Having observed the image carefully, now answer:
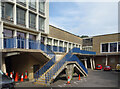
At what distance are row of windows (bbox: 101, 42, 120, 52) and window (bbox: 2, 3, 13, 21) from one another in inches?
948

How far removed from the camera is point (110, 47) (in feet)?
101

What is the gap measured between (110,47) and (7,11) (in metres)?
24.8

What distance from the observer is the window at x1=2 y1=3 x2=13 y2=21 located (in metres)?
14.5

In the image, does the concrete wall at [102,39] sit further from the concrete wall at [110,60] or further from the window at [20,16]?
the window at [20,16]

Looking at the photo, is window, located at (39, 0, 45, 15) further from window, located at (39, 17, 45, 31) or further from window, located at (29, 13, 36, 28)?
window, located at (29, 13, 36, 28)

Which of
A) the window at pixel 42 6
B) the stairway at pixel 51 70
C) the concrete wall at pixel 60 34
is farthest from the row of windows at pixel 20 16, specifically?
the stairway at pixel 51 70

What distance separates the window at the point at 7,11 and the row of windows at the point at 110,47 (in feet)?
79.0

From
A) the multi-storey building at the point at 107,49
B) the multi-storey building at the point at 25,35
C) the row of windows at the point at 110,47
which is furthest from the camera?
the multi-storey building at the point at 107,49

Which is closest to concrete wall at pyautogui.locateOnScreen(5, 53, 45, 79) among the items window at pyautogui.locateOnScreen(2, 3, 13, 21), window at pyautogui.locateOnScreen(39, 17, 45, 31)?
window at pyautogui.locateOnScreen(2, 3, 13, 21)

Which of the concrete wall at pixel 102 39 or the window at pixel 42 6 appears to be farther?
the concrete wall at pixel 102 39

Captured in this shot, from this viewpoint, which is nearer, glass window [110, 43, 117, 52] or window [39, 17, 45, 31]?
window [39, 17, 45, 31]

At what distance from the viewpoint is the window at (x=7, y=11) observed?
47.6ft

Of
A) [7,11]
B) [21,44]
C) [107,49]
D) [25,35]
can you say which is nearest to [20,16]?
[7,11]

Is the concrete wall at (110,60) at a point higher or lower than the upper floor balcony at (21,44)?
lower
